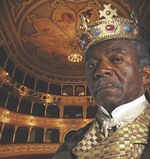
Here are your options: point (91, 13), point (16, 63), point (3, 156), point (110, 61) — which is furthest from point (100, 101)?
point (16, 63)

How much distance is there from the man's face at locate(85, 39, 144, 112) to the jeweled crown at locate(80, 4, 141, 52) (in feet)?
0.31

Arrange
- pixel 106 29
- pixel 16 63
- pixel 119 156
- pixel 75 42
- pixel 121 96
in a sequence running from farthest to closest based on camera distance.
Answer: pixel 16 63 → pixel 75 42 → pixel 106 29 → pixel 121 96 → pixel 119 156

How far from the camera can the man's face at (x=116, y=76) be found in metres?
1.10

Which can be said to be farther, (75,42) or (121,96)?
(75,42)

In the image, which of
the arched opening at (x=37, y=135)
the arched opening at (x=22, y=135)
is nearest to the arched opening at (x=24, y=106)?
the arched opening at (x=22, y=135)

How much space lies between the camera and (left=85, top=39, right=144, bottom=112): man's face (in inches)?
43.3

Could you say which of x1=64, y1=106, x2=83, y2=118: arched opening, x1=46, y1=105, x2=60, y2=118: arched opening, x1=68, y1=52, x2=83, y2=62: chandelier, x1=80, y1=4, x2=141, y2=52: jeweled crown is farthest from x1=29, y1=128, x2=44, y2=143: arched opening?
x1=80, y1=4, x2=141, y2=52: jeweled crown

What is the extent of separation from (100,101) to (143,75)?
1.26 ft

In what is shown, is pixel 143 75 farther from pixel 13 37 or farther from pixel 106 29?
pixel 13 37

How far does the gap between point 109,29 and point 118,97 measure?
0.58 m

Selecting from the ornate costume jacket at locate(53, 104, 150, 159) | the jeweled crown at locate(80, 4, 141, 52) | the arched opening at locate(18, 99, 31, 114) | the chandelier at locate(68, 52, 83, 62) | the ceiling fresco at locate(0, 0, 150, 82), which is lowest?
the ornate costume jacket at locate(53, 104, 150, 159)

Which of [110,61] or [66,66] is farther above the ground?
[66,66]

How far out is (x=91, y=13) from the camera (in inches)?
364

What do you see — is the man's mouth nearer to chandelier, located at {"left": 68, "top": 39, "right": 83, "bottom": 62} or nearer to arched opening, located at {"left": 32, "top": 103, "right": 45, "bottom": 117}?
chandelier, located at {"left": 68, "top": 39, "right": 83, "bottom": 62}
